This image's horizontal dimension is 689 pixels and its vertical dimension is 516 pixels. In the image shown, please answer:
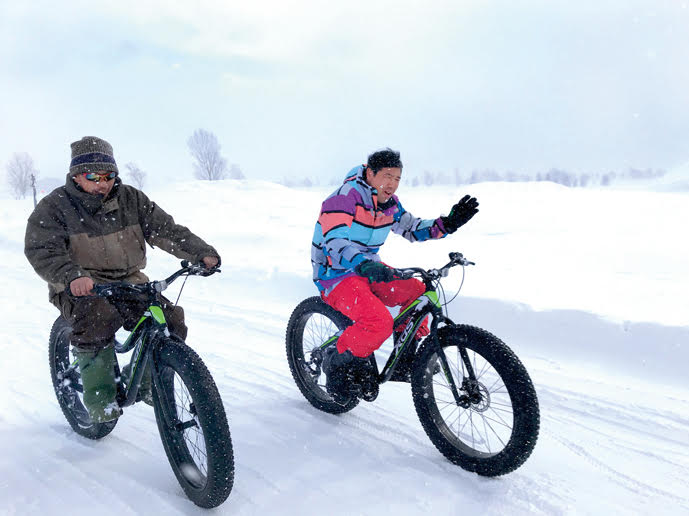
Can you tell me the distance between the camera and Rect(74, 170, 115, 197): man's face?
2.74 meters

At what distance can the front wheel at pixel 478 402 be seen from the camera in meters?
2.47

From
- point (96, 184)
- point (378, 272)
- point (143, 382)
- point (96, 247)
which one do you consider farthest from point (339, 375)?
point (96, 184)

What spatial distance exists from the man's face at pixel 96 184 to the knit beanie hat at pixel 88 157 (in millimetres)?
A: 36

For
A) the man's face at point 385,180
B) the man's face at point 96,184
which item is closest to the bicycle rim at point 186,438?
the man's face at point 96,184

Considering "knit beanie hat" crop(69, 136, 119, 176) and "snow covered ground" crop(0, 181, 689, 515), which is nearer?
"snow covered ground" crop(0, 181, 689, 515)

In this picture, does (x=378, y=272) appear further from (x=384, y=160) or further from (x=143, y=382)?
(x=143, y=382)

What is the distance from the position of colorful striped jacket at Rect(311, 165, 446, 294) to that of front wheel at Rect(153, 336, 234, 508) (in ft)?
3.87

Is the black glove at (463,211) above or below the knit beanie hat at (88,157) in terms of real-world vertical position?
below

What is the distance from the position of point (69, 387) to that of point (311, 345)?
193cm

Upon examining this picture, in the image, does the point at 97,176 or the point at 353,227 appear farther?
the point at 353,227

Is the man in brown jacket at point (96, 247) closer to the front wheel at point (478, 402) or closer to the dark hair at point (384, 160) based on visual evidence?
the dark hair at point (384, 160)

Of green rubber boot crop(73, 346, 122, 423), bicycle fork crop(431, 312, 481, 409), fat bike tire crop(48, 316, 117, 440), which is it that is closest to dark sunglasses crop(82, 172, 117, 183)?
green rubber boot crop(73, 346, 122, 423)

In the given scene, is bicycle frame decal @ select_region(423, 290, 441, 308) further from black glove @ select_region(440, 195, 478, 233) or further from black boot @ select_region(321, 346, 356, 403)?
black boot @ select_region(321, 346, 356, 403)

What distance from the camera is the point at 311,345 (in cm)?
408
